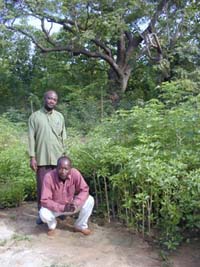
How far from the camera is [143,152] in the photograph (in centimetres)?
433

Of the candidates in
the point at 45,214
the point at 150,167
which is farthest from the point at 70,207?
the point at 150,167

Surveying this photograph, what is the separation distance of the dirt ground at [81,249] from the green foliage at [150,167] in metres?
0.19

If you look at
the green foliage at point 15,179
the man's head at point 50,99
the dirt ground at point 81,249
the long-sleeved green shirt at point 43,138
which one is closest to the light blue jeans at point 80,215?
the dirt ground at point 81,249

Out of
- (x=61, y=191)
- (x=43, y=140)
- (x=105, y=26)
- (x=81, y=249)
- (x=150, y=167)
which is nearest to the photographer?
(x=150, y=167)

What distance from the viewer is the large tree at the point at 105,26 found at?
46.4 ft

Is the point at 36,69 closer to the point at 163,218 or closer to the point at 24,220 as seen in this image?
the point at 24,220

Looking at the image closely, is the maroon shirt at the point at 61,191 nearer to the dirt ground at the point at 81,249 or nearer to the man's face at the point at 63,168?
the man's face at the point at 63,168

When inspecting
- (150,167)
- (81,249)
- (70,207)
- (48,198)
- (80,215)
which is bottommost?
(81,249)

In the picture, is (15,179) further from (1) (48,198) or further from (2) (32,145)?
(1) (48,198)

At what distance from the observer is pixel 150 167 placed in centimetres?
406

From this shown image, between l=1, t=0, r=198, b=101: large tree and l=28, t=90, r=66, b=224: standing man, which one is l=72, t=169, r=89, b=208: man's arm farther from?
l=1, t=0, r=198, b=101: large tree

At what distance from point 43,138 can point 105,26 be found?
1043cm

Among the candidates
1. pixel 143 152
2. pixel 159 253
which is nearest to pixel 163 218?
pixel 159 253

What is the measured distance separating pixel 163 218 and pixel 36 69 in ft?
49.3
